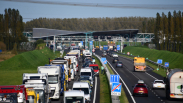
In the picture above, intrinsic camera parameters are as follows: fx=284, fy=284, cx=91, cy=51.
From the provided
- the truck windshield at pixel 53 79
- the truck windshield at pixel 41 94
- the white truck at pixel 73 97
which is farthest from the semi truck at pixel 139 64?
the white truck at pixel 73 97

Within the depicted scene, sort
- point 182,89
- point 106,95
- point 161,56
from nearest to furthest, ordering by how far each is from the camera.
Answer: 1. point 182,89
2. point 106,95
3. point 161,56

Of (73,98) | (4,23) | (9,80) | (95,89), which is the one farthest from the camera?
(4,23)

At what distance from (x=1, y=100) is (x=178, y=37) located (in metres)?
79.3

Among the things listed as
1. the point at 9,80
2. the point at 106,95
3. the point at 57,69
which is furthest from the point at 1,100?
the point at 9,80

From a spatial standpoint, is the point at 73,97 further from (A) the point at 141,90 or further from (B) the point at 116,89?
(A) the point at 141,90

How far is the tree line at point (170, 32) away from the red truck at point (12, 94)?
77.3 m

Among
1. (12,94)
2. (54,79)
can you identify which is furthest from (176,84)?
(12,94)

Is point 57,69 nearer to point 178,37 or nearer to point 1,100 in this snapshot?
point 1,100

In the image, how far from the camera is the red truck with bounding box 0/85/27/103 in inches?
620

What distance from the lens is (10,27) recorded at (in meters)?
97.7

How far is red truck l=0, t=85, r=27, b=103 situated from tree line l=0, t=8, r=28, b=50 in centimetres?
8365

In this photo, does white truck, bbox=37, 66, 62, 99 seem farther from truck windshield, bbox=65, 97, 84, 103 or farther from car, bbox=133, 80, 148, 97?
car, bbox=133, 80, 148, 97

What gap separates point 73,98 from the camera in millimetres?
18531

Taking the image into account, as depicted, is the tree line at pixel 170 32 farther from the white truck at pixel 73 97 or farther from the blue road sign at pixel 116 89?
the white truck at pixel 73 97
